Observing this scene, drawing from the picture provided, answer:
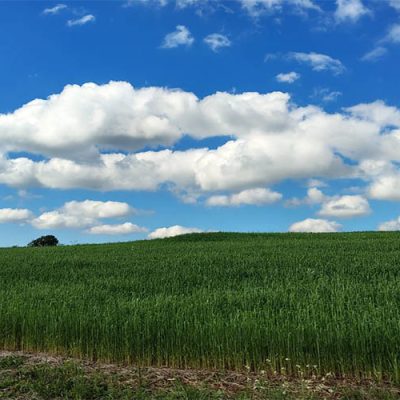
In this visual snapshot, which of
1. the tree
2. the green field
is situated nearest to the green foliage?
the green field

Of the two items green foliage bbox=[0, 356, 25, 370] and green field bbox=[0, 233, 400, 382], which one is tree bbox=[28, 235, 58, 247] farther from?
green foliage bbox=[0, 356, 25, 370]

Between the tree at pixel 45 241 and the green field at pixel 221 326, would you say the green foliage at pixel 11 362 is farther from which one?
the tree at pixel 45 241

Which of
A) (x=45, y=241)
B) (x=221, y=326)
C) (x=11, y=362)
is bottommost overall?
(x=11, y=362)

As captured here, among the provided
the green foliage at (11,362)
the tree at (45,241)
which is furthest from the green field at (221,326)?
the tree at (45,241)

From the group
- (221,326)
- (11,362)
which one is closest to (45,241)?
(11,362)

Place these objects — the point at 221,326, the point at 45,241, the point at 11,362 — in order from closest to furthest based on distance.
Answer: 1. the point at 221,326
2. the point at 11,362
3. the point at 45,241

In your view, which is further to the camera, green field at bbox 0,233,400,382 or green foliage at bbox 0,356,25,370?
green foliage at bbox 0,356,25,370

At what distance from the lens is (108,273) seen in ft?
55.5

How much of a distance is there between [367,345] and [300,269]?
8.86 m

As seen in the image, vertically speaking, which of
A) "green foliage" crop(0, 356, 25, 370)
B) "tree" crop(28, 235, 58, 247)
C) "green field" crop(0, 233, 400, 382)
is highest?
"tree" crop(28, 235, 58, 247)

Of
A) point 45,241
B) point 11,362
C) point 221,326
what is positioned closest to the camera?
point 221,326

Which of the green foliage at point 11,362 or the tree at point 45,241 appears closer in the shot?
the green foliage at point 11,362

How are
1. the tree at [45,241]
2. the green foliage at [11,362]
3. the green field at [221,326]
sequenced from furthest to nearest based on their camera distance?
1. the tree at [45,241]
2. the green foliage at [11,362]
3. the green field at [221,326]

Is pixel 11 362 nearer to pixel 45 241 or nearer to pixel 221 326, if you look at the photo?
pixel 221 326
